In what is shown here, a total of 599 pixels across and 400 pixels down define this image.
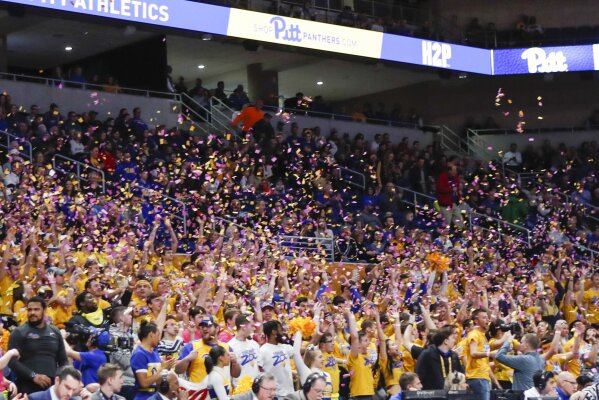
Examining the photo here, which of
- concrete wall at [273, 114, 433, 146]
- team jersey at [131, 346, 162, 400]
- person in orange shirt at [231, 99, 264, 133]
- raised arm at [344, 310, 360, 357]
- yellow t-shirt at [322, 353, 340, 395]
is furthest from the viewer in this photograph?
concrete wall at [273, 114, 433, 146]

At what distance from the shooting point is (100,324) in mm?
10930

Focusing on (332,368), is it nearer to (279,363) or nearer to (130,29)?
(279,363)

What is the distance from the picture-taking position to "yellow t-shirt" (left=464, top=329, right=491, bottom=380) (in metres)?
12.8

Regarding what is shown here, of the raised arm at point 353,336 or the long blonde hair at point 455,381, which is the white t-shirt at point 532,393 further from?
the raised arm at point 353,336

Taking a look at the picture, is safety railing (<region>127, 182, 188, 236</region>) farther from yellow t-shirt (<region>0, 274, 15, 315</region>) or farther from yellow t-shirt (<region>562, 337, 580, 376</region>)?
yellow t-shirt (<region>562, 337, 580, 376</region>)

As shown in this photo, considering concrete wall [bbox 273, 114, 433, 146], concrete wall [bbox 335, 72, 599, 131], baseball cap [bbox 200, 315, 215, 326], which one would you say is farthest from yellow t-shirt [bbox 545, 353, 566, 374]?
concrete wall [bbox 335, 72, 599, 131]

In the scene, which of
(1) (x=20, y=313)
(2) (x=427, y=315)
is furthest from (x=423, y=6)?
(1) (x=20, y=313)

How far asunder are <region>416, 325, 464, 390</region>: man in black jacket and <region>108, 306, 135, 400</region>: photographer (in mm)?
2950

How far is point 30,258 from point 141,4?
908 centimetres

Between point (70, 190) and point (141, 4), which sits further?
point (141, 4)

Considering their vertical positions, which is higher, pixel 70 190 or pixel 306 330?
pixel 70 190

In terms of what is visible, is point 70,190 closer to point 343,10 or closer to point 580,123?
point 343,10

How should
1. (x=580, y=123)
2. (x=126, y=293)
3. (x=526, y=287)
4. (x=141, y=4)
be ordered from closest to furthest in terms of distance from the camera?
1. (x=126, y=293)
2. (x=526, y=287)
3. (x=141, y=4)
4. (x=580, y=123)

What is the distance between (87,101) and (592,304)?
9.72 meters
